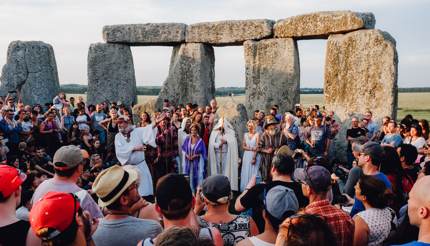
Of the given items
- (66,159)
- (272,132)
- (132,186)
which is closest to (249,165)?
(272,132)

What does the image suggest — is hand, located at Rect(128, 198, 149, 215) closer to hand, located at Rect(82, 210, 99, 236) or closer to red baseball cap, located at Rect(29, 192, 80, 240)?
hand, located at Rect(82, 210, 99, 236)

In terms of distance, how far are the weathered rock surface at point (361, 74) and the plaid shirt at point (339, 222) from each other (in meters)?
9.05

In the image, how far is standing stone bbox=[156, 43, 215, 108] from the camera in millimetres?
14430

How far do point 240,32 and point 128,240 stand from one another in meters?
Answer: 11.5

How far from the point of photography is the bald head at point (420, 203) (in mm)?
2164

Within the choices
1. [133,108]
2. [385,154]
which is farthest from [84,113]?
[385,154]

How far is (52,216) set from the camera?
2.39m

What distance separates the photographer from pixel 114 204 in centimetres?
296

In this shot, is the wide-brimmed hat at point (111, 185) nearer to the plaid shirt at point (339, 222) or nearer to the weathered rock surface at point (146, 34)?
A: the plaid shirt at point (339, 222)

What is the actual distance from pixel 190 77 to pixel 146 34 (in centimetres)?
198

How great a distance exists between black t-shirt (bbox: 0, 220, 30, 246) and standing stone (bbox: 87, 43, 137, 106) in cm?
1283

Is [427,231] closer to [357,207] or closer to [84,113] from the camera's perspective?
[357,207]

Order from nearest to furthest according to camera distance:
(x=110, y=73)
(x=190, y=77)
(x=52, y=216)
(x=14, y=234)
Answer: (x=52, y=216)
(x=14, y=234)
(x=190, y=77)
(x=110, y=73)

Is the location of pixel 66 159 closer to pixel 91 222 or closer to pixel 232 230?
pixel 91 222
